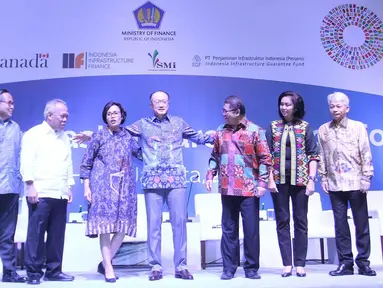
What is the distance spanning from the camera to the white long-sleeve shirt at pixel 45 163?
10.2 feet

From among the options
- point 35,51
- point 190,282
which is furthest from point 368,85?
point 35,51

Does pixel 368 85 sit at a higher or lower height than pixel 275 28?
lower

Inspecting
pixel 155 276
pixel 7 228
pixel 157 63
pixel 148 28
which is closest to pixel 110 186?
pixel 155 276

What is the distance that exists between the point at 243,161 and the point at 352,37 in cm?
288

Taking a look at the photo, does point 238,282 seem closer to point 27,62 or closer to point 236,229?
point 236,229

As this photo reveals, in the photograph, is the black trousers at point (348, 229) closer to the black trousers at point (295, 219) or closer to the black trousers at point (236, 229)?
the black trousers at point (295, 219)

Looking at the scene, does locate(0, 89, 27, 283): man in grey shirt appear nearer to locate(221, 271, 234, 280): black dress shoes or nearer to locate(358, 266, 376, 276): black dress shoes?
locate(221, 271, 234, 280): black dress shoes

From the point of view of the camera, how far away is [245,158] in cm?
315

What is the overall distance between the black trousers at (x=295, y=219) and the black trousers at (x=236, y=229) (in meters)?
0.18

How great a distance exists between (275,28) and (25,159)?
3252 mm

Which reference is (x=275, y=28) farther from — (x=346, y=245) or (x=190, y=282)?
(x=190, y=282)

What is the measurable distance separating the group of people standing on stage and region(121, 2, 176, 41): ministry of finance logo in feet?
6.30

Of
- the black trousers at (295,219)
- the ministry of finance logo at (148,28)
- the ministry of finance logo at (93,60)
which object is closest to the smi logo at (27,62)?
the ministry of finance logo at (93,60)

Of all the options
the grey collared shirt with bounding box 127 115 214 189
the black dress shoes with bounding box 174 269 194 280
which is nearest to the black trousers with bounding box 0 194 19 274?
the grey collared shirt with bounding box 127 115 214 189
